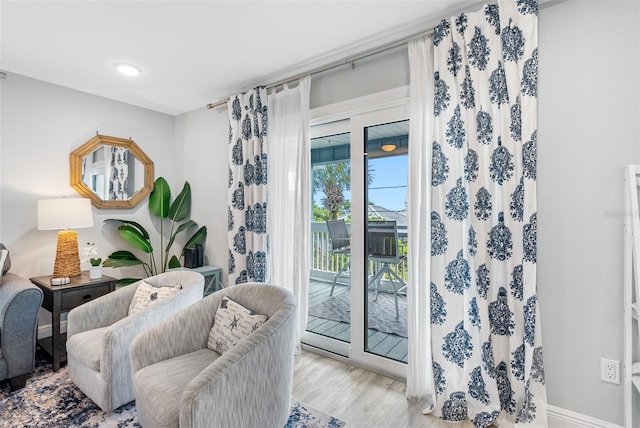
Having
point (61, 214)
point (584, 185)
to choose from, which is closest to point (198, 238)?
point (61, 214)

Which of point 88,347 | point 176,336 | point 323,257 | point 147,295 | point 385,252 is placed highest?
point 385,252

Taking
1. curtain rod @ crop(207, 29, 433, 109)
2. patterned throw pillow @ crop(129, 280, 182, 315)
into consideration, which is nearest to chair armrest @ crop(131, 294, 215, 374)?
patterned throw pillow @ crop(129, 280, 182, 315)

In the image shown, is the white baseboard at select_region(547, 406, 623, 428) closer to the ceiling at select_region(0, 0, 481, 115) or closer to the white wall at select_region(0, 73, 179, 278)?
the ceiling at select_region(0, 0, 481, 115)

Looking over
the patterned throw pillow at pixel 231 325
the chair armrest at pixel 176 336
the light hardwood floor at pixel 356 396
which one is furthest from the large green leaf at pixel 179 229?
the light hardwood floor at pixel 356 396

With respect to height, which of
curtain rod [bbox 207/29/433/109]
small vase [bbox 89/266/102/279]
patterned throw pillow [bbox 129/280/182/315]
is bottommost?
patterned throw pillow [bbox 129/280/182/315]

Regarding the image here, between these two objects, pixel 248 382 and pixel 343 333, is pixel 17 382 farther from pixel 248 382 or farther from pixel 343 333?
pixel 343 333

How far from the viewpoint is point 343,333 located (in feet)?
8.89

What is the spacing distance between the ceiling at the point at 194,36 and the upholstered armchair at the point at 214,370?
1.77 metres

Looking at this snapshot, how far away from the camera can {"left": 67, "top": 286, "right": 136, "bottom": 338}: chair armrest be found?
2129 mm

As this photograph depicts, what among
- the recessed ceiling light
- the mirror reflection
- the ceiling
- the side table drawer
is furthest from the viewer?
the mirror reflection

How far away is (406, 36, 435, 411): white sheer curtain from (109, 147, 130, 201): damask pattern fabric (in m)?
3.16

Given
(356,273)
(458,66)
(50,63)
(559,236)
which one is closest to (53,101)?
(50,63)

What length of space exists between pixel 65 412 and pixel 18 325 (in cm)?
68

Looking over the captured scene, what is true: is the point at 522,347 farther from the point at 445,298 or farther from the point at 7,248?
the point at 7,248
